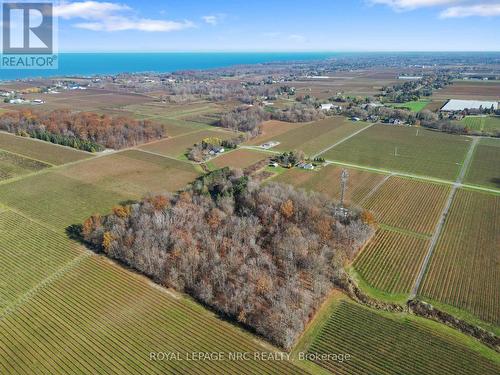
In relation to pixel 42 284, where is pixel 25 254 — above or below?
above

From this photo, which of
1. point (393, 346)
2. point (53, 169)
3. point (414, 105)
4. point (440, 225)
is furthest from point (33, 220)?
point (414, 105)

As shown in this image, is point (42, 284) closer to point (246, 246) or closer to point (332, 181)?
point (246, 246)

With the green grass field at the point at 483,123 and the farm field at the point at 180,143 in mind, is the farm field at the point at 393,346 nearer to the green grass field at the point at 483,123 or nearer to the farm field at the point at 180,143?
the farm field at the point at 180,143

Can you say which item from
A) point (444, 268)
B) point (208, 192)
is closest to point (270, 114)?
point (208, 192)

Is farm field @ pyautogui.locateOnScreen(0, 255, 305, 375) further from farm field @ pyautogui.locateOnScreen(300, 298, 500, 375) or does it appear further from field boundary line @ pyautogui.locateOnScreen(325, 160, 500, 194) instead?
field boundary line @ pyautogui.locateOnScreen(325, 160, 500, 194)

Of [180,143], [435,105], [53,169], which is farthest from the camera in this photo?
[435,105]

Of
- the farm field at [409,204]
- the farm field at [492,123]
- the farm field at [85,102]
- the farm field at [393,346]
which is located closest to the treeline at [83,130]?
the farm field at [85,102]

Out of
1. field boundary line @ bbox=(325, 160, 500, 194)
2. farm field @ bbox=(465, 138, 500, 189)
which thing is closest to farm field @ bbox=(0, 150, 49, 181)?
field boundary line @ bbox=(325, 160, 500, 194)
